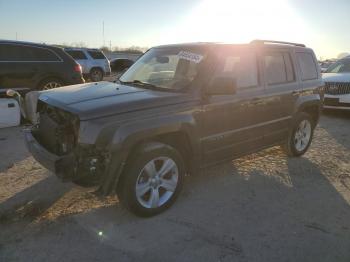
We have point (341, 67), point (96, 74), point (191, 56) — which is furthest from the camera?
point (96, 74)

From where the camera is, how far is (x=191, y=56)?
436cm

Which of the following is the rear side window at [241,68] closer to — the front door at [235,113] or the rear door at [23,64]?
the front door at [235,113]

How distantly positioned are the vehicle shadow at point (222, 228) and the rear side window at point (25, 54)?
20.0ft

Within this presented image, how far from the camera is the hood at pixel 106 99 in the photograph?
3334mm

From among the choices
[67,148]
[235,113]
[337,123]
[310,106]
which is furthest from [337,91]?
[67,148]

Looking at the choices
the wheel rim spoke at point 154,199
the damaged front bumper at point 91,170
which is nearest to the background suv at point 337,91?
the wheel rim spoke at point 154,199

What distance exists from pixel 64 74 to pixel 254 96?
20.3 feet

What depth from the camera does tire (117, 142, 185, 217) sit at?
138 inches

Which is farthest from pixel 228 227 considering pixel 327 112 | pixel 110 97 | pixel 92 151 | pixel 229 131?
pixel 327 112

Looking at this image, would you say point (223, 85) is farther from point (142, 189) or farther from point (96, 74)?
point (96, 74)

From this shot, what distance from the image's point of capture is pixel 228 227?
363cm

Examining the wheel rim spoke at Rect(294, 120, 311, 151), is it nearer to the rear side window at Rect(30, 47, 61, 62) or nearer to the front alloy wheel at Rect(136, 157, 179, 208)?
the front alloy wheel at Rect(136, 157, 179, 208)

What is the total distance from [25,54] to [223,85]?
6.73 metres

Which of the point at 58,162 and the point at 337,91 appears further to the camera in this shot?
the point at 337,91
